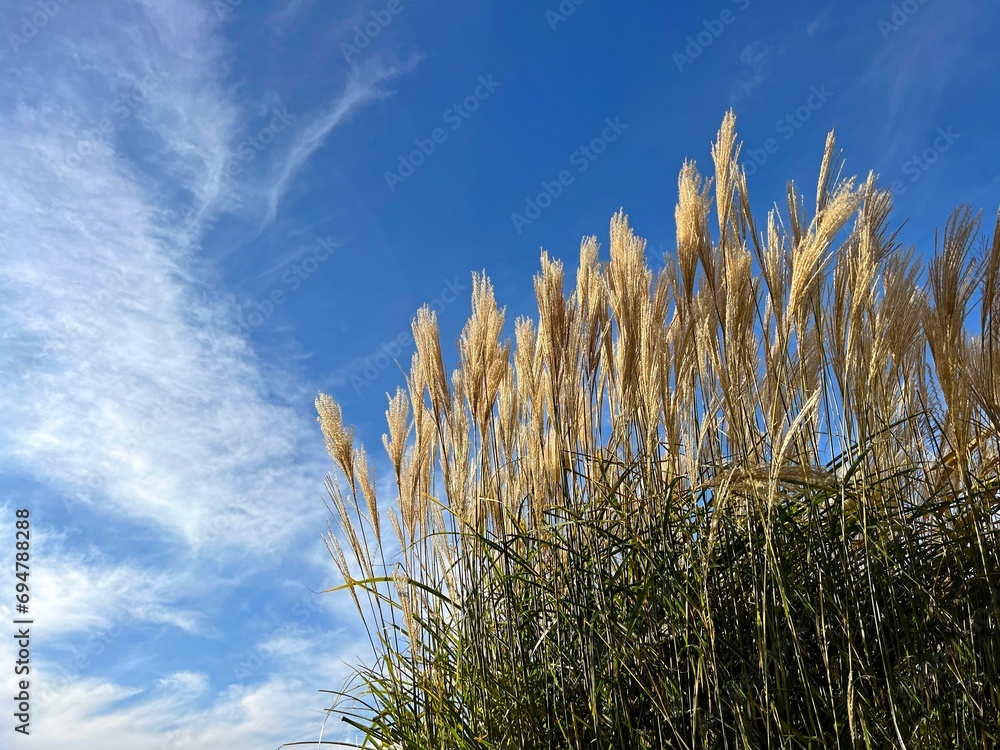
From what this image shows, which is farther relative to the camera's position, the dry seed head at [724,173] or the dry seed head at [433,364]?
the dry seed head at [433,364]

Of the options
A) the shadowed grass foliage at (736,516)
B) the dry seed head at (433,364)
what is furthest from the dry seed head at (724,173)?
the dry seed head at (433,364)

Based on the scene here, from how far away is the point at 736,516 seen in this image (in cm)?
250

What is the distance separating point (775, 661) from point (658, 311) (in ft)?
3.81

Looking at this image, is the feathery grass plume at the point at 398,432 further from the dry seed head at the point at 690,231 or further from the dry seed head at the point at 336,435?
the dry seed head at the point at 690,231

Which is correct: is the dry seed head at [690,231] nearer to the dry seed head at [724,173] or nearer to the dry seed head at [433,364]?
the dry seed head at [724,173]

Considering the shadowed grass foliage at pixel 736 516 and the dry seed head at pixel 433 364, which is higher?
the dry seed head at pixel 433 364

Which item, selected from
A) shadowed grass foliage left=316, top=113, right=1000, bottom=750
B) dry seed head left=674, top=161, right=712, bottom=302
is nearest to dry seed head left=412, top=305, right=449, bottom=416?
shadowed grass foliage left=316, top=113, right=1000, bottom=750

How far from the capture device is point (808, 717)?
224cm

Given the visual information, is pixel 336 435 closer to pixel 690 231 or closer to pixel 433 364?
pixel 433 364

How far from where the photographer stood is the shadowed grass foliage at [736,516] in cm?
227

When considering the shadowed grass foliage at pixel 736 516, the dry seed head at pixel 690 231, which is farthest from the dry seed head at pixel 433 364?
the dry seed head at pixel 690 231

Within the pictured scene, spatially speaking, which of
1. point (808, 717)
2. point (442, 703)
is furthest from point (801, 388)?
point (442, 703)

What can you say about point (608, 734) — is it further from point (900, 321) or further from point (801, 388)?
point (900, 321)

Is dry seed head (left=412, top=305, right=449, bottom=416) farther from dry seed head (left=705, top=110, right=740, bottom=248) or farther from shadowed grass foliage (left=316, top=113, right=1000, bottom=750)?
dry seed head (left=705, top=110, right=740, bottom=248)
